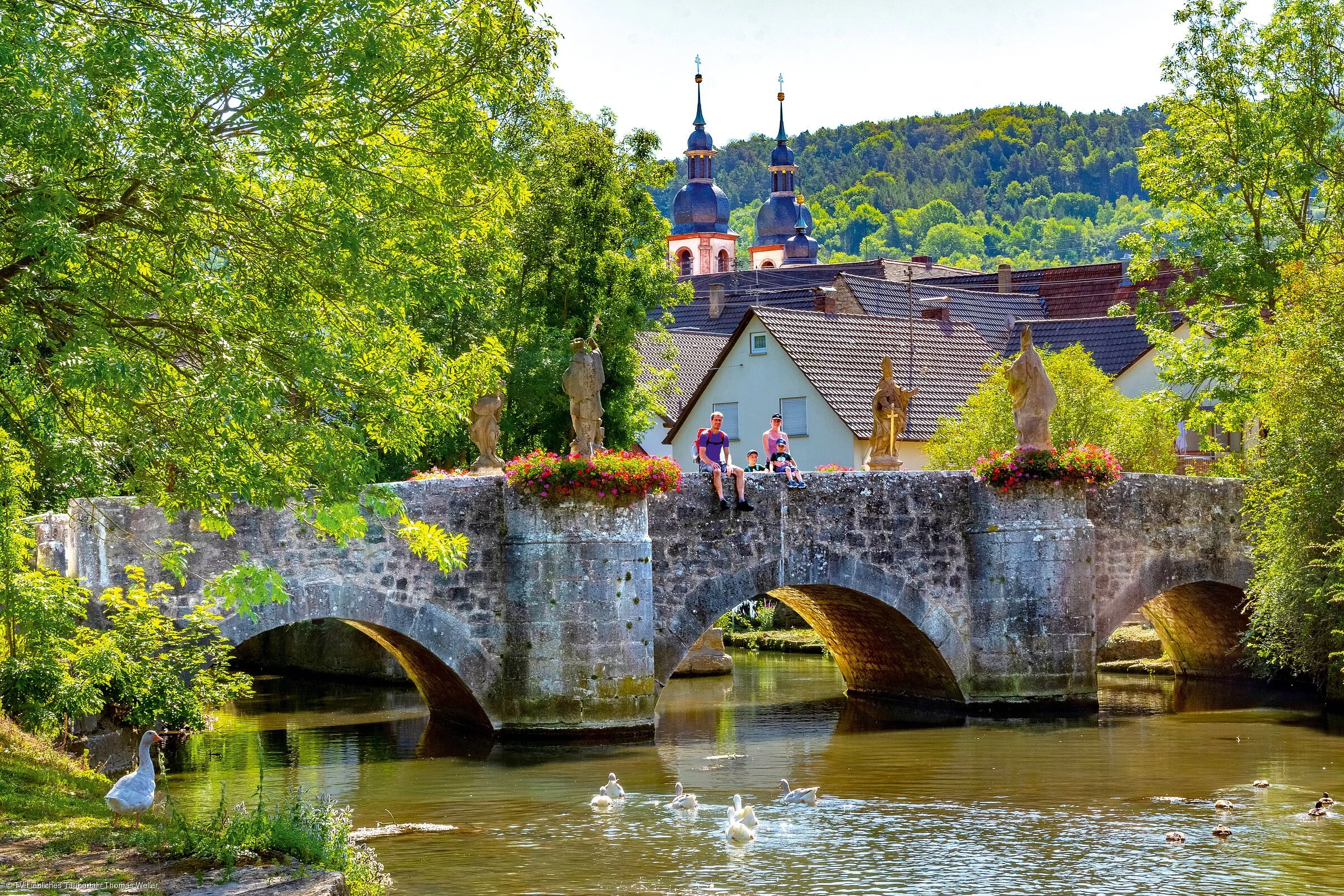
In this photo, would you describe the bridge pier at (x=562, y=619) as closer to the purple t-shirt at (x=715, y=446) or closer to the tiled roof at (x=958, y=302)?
the purple t-shirt at (x=715, y=446)

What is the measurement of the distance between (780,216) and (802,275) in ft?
94.7

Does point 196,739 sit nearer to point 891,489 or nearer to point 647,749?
point 647,749

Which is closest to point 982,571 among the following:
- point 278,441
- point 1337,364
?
point 1337,364

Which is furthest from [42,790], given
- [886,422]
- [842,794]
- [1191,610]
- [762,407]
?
[762,407]

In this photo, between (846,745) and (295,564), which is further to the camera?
(846,745)

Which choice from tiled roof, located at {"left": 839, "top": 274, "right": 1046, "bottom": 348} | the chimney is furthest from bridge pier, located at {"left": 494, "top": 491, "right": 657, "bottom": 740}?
the chimney

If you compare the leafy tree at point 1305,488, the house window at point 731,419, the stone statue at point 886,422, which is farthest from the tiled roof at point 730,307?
the leafy tree at point 1305,488

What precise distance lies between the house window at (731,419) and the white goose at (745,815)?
24.7 metres

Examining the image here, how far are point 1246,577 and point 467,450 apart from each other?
1115 cm

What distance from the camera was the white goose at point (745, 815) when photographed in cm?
1313

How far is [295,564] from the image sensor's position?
1617 centimetres

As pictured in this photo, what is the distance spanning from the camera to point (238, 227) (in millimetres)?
9781

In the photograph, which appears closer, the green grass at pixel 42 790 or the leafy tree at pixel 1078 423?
the green grass at pixel 42 790

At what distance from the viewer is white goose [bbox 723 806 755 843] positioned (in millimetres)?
12828
